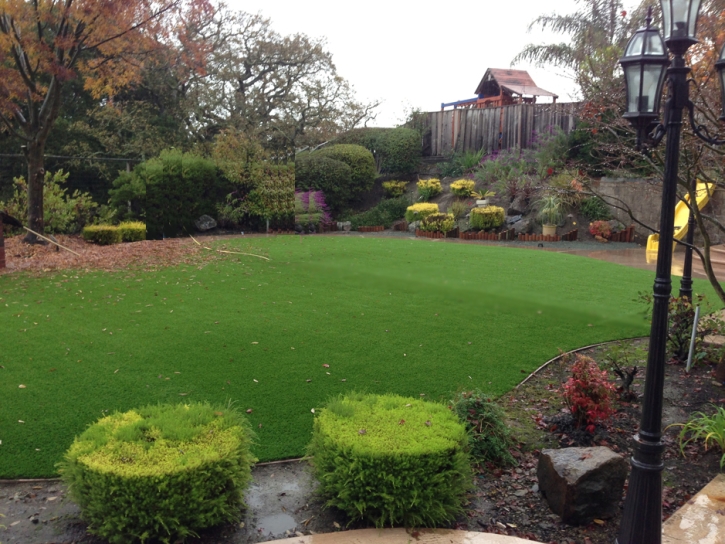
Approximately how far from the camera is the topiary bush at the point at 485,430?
13.0ft

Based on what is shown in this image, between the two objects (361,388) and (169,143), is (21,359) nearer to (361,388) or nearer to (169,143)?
(361,388)

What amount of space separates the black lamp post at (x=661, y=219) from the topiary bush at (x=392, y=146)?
19115 mm

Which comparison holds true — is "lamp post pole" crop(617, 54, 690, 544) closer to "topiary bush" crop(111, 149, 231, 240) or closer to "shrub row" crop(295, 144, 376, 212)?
"topiary bush" crop(111, 149, 231, 240)

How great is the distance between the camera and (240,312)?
23.9 ft

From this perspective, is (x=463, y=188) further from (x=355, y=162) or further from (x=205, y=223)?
(x=205, y=223)

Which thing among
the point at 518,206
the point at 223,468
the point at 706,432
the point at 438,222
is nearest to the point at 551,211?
the point at 518,206

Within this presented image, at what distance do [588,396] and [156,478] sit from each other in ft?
9.94

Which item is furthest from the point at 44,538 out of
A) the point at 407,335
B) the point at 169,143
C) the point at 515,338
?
the point at 169,143

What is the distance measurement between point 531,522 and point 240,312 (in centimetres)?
472

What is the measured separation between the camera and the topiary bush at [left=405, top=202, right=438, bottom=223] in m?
17.7

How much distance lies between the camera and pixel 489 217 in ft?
53.7

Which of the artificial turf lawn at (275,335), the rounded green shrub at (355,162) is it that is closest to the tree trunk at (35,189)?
the artificial turf lawn at (275,335)

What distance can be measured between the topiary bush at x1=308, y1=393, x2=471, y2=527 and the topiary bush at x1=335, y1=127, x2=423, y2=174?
1917 centimetres

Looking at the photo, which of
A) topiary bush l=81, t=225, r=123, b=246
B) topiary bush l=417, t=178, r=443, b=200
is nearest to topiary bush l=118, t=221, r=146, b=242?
topiary bush l=81, t=225, r=123, b=246
